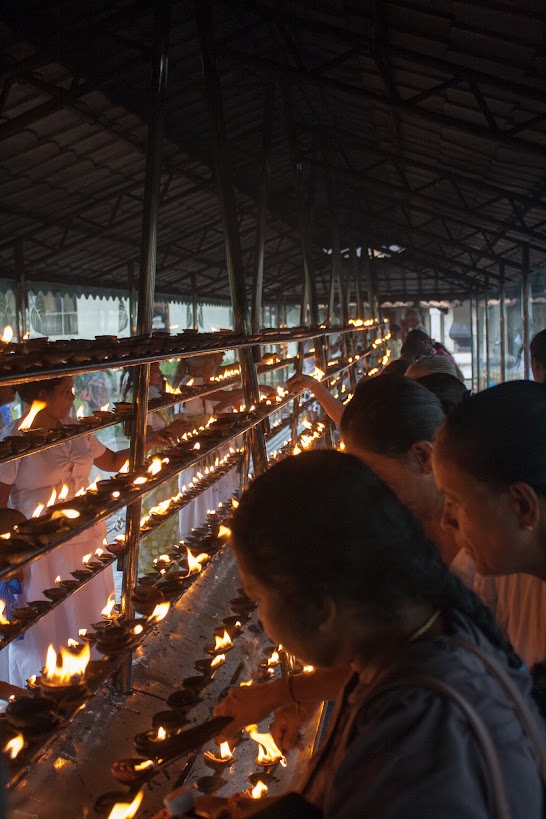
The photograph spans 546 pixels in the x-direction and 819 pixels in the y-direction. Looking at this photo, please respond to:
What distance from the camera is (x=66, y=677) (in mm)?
1972

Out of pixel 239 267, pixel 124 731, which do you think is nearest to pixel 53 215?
pixel 239 267

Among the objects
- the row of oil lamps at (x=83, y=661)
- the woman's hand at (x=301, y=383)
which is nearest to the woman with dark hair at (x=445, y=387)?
the woman's hand at (x=301, y=383)

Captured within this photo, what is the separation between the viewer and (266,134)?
6.28 metres

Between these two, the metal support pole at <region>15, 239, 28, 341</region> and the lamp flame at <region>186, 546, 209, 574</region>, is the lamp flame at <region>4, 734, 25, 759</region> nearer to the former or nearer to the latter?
the lamp flame at <region>186, 546, 209, 574</region>

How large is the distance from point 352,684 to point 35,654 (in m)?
2.84

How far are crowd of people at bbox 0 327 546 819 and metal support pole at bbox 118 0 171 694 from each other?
3.62 ft

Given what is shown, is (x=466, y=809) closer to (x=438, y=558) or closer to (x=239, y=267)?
(x=438, y=558)

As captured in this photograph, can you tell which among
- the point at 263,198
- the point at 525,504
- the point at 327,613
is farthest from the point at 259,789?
the point at 263,198

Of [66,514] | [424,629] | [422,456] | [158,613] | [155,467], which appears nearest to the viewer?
[424,629]

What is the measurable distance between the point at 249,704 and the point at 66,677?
0.54m

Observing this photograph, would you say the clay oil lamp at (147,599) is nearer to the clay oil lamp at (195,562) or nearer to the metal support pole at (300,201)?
the clay oil lamp at (195,562)

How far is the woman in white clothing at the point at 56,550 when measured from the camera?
3.63 meters

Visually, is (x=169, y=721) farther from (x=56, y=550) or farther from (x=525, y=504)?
(x=56, y=550)

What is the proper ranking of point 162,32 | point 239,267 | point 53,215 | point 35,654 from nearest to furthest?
point 162,32 → point 35,654 → point 239,267 → point 53,215
